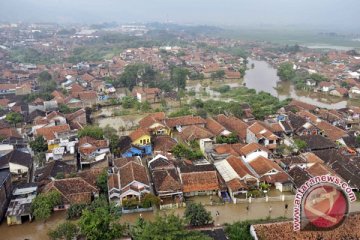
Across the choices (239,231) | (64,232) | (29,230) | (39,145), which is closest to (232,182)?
(239,231)

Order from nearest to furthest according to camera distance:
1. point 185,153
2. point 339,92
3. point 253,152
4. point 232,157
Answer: point 232,157, point 253,152, point 185,153, point 339,92

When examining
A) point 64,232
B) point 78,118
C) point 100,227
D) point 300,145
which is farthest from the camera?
point 78,118

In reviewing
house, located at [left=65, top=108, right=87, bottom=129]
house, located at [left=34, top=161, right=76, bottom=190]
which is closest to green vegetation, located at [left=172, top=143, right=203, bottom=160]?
house, located at [left=34, top=161, right=76, bottom=190]

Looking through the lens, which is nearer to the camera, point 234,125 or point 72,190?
point 72,190

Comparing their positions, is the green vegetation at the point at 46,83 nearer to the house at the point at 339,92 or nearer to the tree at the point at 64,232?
the tree at the point at 64,232

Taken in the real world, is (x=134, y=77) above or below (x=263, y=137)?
below

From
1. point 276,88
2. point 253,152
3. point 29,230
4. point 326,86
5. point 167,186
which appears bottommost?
point 276,88

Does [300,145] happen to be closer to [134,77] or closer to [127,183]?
[127,183]
